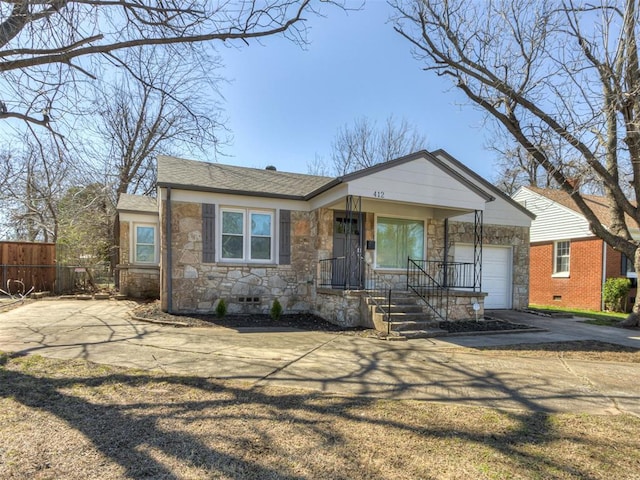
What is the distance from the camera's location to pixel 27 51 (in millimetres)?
5000

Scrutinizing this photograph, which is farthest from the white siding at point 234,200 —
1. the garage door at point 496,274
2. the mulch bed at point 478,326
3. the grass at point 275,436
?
the garage door at point 496,274

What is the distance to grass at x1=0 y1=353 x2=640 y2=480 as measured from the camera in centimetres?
243

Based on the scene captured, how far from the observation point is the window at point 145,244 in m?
12.4

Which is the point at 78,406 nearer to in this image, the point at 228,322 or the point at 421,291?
the point at 228,322

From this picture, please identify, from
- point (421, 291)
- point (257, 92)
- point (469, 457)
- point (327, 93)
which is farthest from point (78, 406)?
point (327, 93)

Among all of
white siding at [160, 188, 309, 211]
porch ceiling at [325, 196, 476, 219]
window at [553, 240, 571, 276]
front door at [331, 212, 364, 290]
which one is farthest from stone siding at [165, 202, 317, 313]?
window at [553, 240, 571, 276]

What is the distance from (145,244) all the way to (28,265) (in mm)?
4316

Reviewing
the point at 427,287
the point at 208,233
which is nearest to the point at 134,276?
the point at 208,233

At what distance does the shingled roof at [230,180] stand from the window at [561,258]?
11485 mm

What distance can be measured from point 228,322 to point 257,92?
5411 mm

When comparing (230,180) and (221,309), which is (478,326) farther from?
(230,180)

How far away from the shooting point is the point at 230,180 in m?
9.84

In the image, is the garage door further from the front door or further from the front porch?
the front door

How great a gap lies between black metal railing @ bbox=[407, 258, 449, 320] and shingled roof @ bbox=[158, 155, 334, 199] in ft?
11.8
